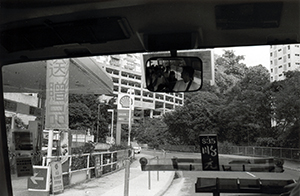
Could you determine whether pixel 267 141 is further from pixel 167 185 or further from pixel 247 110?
pixel 167 185

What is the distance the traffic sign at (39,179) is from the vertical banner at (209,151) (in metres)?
1.13

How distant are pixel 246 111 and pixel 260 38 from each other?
57 centimetres

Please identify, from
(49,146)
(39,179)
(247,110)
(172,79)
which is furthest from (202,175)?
(49,146)

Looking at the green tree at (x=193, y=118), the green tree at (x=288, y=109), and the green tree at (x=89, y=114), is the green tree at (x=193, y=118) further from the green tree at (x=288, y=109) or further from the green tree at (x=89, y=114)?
the green tree at (x=89, y=114)

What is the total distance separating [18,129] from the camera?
229 cm

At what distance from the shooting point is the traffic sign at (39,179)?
2.43m

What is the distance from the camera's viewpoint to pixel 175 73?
2117 mm

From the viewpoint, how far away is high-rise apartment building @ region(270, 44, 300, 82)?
1.94 meters

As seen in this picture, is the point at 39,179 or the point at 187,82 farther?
the point at 39,179

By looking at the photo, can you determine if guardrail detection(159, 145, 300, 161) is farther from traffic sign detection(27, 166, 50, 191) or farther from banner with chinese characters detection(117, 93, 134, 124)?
traffic sign detection(27, 166, 50, 191)

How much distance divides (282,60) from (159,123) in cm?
80

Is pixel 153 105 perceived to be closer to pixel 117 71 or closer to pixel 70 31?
pixel 117 71

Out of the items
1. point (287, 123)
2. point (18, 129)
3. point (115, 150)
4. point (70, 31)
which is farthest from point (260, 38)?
point (18, 129)

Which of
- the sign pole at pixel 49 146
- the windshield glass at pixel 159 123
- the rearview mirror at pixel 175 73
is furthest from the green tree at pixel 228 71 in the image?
the sign pole at pixel 49 146
